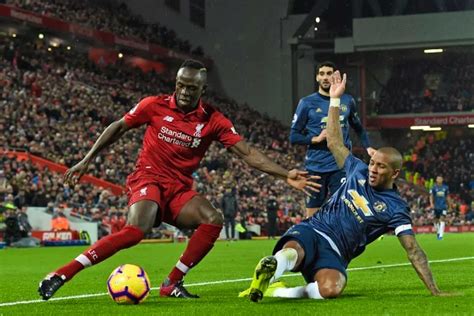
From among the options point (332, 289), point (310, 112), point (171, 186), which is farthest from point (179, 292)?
point (310, 112)

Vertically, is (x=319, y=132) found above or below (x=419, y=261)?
above

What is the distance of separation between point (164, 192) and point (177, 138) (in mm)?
485

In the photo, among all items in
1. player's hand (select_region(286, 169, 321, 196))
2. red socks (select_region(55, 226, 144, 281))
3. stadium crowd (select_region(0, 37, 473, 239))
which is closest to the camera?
player's hand (select_region(286, 169, 321, 196))

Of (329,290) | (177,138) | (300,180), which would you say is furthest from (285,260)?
(177,138)

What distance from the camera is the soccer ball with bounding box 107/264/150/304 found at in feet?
24.1

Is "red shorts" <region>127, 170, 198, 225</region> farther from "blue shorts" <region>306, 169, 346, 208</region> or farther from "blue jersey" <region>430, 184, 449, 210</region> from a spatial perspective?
"blue jersey" <region>430, 184, 449, 210</region>

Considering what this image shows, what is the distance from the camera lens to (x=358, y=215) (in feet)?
25.4

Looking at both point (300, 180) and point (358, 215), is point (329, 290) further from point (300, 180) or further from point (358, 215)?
point (300, 180)

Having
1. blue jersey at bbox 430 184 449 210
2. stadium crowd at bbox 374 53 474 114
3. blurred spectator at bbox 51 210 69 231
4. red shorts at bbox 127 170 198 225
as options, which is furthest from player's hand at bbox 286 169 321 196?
stadium crowd at bbox 374 53 474 114

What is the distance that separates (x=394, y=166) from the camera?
7.44 metres

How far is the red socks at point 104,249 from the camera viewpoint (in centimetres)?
752

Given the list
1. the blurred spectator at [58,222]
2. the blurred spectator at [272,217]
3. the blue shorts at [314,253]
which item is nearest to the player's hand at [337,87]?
the blue shorts at [314,253]

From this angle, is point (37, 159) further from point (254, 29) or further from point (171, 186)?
point (254, 29)

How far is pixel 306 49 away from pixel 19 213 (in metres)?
30.0
